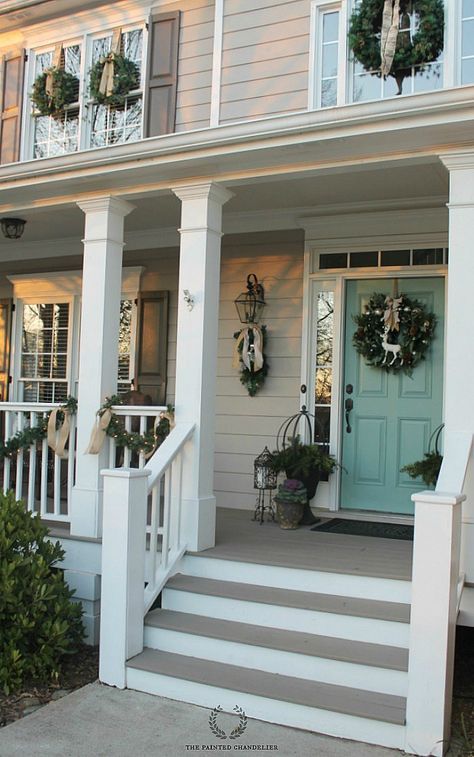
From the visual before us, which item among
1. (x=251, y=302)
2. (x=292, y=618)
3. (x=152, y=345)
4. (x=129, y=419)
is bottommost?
(x=292, y=618)

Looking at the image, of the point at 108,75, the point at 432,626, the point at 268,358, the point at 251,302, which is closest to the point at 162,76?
the point at 108,75

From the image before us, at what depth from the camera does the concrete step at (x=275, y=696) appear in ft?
9.83

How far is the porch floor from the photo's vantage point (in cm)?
387

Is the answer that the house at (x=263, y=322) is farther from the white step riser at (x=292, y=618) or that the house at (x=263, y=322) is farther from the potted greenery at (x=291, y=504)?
the potted greenery at (x=291, y=504)

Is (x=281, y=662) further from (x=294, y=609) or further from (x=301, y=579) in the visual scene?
(x=301, y=579)

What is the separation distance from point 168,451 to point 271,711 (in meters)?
1.53

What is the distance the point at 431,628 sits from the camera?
9.53 feet

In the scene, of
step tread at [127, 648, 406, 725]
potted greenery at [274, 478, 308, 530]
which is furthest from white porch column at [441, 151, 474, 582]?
potted greenery at [274, 478, 308, 530]

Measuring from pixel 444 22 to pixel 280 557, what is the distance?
3.29m

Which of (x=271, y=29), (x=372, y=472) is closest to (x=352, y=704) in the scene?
(x=372, y=472)

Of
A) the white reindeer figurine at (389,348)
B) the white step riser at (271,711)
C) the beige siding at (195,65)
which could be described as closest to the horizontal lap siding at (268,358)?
the white reindeer figurine at (389,348)

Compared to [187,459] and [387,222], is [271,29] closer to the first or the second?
[387,222]

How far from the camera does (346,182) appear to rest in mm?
4828

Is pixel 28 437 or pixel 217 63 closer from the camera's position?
pixel 217 63
